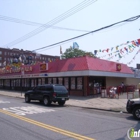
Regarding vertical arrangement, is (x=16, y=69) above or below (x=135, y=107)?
above

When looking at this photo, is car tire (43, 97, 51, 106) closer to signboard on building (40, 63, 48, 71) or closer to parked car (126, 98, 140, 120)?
parked car (126, 98, 140, 120)

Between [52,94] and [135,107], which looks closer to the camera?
[135,107]

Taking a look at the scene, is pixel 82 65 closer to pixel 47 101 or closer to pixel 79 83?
pixel 79 83

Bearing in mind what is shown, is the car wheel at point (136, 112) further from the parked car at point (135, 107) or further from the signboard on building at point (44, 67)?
the signboard on building at point (44, 67)

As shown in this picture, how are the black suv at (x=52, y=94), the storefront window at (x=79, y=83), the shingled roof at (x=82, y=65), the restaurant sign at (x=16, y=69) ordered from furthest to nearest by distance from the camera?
the restaurant sign at (x=16, y=69), the storefront window at (x=79, y=83), the shingled roof at (x=82, y=65), the black suv at (x=52, y=94)

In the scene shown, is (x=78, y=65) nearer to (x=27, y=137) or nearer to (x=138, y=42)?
(x=138, y=42)

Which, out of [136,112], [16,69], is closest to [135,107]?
[136,112]

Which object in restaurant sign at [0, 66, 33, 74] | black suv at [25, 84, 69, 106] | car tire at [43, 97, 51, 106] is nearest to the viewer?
black suv at [25, 84, 69, 106]

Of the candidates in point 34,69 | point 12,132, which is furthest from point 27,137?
point 34,69

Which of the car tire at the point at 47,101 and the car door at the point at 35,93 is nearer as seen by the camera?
the car tire at the point at 47,101

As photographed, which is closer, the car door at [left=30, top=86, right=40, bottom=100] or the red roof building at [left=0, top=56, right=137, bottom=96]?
the car door at [left=30, top=86, right=40, bottom=100]

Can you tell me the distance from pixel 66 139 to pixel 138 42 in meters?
12.6

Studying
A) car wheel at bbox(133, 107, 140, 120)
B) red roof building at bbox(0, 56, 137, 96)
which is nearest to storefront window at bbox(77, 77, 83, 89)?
red roof building at bbox(0, 56, 137, 96)

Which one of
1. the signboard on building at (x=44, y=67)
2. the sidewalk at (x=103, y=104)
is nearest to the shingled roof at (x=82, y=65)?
the signboard on building at (x=44, y=67)
